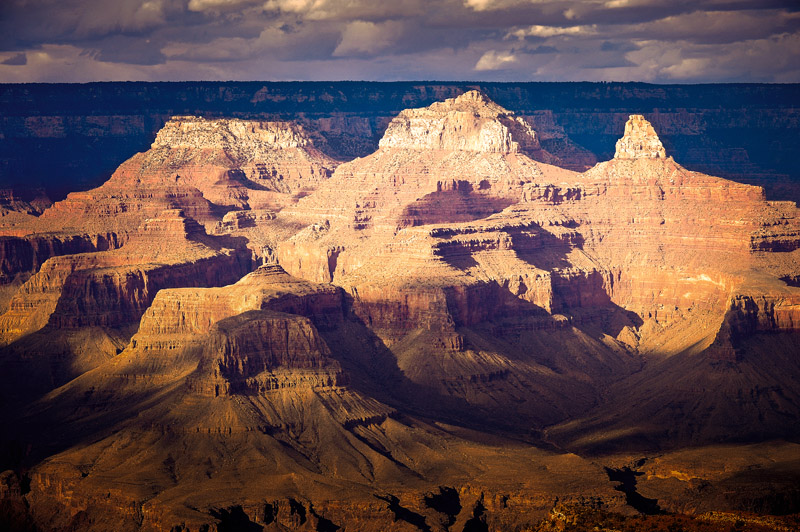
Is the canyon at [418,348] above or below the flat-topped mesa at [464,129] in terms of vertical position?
below

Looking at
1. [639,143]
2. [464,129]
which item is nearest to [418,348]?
[639,143]

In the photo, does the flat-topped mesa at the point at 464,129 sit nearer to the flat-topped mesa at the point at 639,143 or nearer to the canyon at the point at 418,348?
the canyon at the point at 418,348

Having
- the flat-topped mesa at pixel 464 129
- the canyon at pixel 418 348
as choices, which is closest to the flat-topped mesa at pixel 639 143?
the canyon at pixel 418 348

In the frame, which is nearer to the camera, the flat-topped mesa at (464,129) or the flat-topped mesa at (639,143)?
the flat-topped mesa at (639,143)

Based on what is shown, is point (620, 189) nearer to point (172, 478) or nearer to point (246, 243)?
point (246, 243)

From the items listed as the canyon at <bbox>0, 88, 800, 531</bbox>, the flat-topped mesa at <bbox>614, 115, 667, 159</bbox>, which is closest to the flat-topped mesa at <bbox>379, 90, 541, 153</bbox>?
the canyon at <bbox>0, 88, 800, 531</bbox>

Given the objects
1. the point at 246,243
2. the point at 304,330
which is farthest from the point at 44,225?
the point at 304,330
